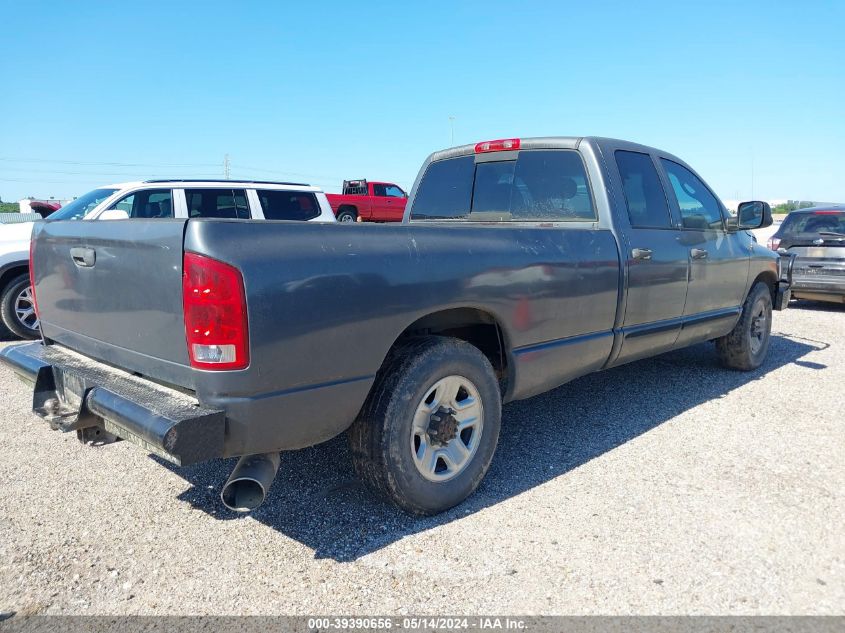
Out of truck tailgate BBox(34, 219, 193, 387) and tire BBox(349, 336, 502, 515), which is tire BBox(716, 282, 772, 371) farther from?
truck tailgate BBox(34, 219, 193, 387)

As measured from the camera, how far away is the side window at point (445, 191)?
4.64 m

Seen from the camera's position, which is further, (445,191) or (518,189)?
(445,191)

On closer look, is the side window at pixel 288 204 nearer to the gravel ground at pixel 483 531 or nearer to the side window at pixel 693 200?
the gravel ground at pixel 483 531

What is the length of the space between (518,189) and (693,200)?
5.20 ft

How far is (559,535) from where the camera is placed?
9.30ft

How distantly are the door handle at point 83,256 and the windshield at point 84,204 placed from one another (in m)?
4.37

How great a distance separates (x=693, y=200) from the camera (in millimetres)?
4863

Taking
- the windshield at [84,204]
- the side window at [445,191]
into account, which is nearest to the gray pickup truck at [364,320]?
the side window at [445,191]

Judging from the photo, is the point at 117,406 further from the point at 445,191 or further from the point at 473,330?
the point at 445,191

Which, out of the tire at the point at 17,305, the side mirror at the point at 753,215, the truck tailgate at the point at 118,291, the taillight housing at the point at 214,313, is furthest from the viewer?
the tire at the point at 17,305

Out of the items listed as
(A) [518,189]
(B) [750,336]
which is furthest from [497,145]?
(B) [750,336]

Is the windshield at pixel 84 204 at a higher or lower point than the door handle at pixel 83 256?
higher

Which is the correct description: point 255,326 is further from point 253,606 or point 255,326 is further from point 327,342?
point 253,606

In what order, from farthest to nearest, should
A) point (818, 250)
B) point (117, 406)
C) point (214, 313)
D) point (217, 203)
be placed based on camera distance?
1. point (818, 250)
2. point (217, 203)
3. point (117, 406)
4. point (214, 313)
